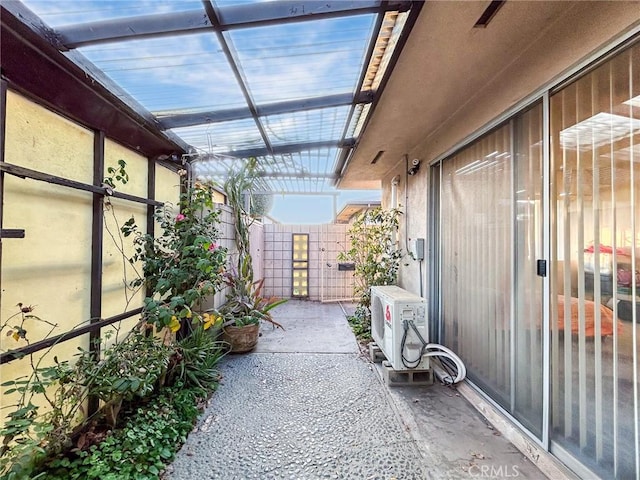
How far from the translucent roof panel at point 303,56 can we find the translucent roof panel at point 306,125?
41 centimetres

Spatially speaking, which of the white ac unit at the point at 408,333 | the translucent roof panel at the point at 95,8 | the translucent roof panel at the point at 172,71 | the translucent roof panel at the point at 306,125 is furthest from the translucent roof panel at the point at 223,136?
the white ac unit at the point at 408,333

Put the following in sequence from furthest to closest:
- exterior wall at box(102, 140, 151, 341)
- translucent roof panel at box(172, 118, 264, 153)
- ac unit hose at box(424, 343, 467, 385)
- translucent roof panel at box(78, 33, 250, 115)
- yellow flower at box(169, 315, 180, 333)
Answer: translucent roof panel at box(172, 118, 264, 153)
ac unit hose at box(424, 343, 467, 385)
exterior wall at box(102, 140, 151, 341)
yellow flower at box(169, 315, 180, 333)
translucent roof panel at box(78, 33, 250, 115)

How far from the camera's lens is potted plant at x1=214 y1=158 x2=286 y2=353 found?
3.55 metres

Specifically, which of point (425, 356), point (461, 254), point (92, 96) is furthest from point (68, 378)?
point (461, 254)

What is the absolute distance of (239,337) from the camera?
355 centimetres

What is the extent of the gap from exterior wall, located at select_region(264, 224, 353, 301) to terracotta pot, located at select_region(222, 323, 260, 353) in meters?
3.33

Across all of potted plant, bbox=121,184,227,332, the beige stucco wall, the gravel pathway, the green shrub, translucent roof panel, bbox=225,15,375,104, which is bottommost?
the gravel pathway

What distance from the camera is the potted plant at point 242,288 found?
3555 mm

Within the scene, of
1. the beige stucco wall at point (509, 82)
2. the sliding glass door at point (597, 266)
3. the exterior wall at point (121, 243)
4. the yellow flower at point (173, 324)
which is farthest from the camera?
the exterior wall at point (121, 243)

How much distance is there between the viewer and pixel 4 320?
1.48 meters

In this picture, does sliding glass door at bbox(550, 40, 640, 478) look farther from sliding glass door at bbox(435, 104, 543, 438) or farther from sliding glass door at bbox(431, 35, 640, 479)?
sliding glass door at bbox(435, 104, 543, 438)

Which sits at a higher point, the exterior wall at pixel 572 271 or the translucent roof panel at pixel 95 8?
the translucent roof panel at pixel 95 8

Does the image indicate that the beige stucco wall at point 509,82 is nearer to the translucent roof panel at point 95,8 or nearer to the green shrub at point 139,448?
the translucent roof panel at point 95,8

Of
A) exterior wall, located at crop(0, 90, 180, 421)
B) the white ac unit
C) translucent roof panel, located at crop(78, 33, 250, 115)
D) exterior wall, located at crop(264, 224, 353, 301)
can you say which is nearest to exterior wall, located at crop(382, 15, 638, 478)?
the white ac unit
